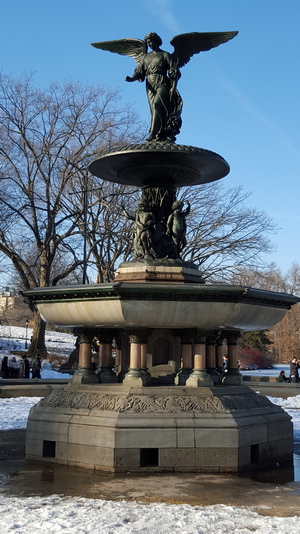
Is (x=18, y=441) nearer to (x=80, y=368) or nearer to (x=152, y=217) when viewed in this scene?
(x=80, y=368)

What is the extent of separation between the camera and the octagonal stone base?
31.1 ft

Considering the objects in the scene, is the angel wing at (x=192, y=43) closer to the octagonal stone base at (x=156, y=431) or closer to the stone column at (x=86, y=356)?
the stone column at (x=86, y=356)

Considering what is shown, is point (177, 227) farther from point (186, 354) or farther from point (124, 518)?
point (124, 518)

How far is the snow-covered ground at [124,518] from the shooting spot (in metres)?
6.39

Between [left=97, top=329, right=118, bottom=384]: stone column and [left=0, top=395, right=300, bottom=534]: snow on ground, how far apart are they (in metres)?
3.92

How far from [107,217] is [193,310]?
25457mm

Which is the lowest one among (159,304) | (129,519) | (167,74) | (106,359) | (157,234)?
(129,519)

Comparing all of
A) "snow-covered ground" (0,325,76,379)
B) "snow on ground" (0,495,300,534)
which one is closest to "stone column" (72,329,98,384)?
"snow on ground" (0,495,300,534)

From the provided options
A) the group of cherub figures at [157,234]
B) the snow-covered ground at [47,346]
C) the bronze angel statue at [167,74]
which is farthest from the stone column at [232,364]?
the snow-covered ground at [47,346]

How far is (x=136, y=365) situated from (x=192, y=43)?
5.97 metres

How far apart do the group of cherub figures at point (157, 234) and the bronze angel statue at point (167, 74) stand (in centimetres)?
143

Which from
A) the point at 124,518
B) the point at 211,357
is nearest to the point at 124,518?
the point at 124,518

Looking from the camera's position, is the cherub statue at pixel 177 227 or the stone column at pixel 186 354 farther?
the cherub statue at pixel 177 227

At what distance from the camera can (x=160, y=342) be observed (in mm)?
11477
